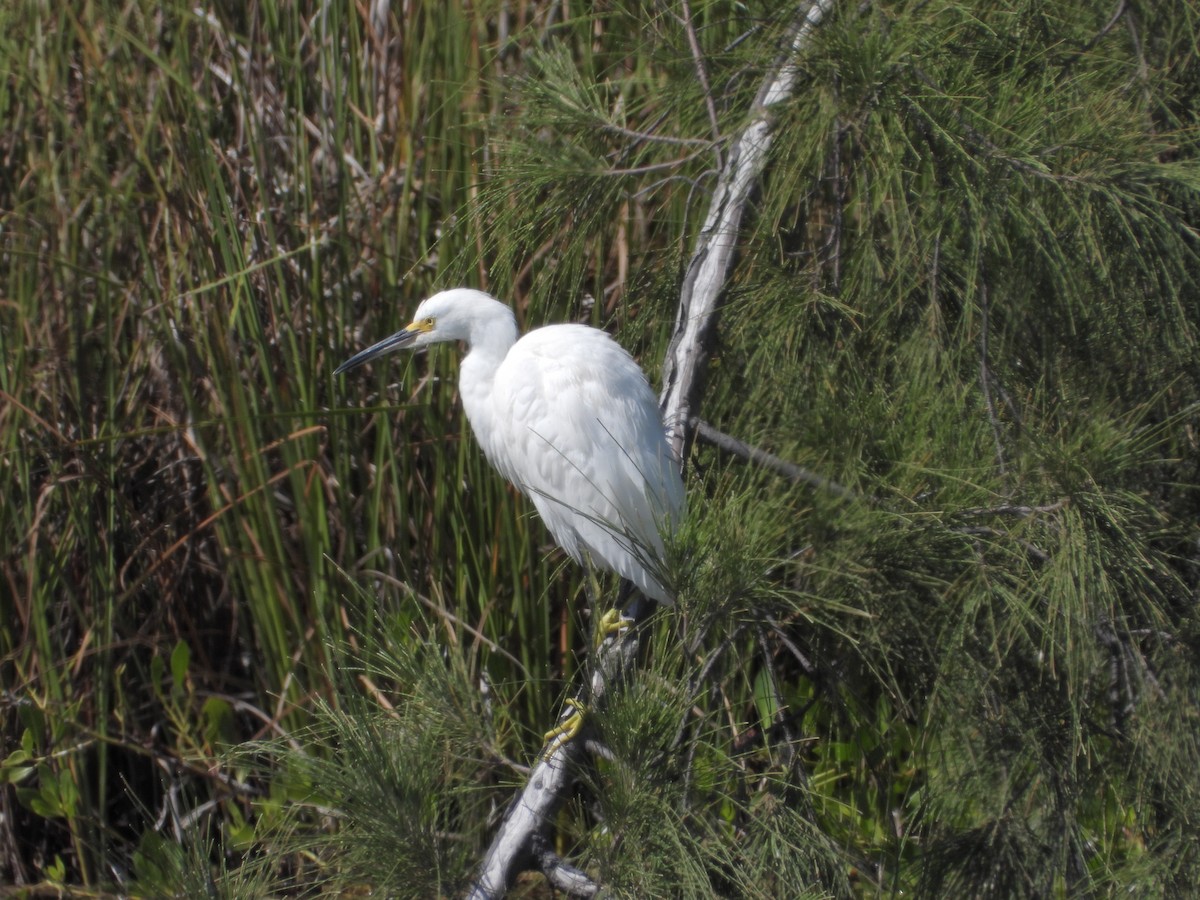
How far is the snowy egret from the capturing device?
4.16 ft

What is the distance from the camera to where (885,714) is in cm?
124

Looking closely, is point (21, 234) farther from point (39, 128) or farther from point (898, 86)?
point (898, 86)

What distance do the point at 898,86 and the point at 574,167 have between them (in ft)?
1.01

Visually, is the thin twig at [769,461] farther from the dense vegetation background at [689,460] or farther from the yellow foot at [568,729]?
the yellow foot at [568,729]

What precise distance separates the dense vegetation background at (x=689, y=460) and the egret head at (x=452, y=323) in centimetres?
8

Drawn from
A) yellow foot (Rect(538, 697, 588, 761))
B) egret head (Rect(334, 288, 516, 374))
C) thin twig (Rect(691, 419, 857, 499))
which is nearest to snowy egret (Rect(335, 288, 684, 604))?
egret head (Rect(334, 288, 516, 374))

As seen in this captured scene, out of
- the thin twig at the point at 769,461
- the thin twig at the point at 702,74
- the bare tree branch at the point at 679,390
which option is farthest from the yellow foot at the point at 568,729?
the thin twig at the point at 702,74

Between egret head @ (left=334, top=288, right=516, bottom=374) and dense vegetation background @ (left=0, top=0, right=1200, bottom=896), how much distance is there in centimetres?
8

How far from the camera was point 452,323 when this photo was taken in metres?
1.36

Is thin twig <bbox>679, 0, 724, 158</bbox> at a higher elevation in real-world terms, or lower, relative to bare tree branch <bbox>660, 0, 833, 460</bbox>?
higher

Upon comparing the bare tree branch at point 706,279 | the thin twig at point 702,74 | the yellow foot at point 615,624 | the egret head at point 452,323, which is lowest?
the yellow foot at point 615,624

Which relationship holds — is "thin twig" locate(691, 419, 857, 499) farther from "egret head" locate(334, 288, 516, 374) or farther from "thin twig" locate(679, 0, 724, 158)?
"egret head" locate(334, 288, 516, 374)

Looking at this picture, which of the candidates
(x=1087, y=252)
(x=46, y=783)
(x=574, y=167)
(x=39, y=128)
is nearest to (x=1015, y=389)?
(x=1087, y=252)

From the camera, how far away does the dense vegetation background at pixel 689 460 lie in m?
0.77
